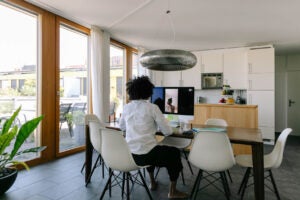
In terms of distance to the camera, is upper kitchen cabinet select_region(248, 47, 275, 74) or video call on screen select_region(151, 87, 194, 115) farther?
upper kitchen cabinet select_region(248, 47, 275, 74)

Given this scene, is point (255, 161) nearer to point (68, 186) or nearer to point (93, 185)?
point (93, 185)

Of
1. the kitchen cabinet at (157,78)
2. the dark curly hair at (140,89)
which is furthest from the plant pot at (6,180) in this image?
the kitchen cabinet at (157,78)

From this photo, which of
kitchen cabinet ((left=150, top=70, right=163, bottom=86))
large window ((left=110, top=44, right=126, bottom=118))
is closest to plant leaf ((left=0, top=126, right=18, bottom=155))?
large window ((left=110, top=44, right=126, bottom=118))

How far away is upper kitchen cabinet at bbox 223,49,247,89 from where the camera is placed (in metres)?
5.32

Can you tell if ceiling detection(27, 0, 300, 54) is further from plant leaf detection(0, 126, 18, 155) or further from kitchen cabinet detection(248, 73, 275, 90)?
plant leaf detection(0, 126, 18, 155)

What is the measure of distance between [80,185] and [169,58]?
6.11ft

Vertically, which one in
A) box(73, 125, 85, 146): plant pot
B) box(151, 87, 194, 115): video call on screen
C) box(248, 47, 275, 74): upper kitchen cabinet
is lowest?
box(73, 125, 85, 146): plant pot

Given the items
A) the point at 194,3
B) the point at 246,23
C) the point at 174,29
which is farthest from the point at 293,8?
the point at 174,29

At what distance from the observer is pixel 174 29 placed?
4.02 metres

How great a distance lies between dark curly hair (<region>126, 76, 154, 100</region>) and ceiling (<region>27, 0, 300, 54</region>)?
4.49 ft

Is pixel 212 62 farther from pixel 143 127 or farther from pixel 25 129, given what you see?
pixel 25 129

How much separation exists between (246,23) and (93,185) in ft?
12.0

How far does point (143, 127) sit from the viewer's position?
1.98 metres

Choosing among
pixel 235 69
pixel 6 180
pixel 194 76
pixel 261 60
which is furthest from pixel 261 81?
pixel 6 180
